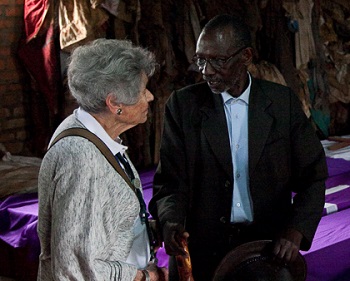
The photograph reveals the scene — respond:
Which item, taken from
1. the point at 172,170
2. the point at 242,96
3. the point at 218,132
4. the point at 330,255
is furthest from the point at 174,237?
the point at 330,255

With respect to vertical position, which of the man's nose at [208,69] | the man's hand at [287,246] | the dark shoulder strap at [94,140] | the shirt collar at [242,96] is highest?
the man's nose at [208,69]

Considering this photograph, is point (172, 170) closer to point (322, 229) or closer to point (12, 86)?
point (322, 229)

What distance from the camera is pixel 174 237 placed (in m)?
2.33

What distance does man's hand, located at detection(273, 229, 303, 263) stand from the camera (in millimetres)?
2383

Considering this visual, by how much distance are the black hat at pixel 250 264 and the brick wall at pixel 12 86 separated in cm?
353

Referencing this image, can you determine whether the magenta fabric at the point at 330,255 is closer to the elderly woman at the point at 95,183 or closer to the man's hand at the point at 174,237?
the man's hand at the point at 174,237

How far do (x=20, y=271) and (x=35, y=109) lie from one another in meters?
1.50

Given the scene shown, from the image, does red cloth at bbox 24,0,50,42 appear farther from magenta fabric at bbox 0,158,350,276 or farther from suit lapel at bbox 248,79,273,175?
suit lapel at bbox 248,79,273,175

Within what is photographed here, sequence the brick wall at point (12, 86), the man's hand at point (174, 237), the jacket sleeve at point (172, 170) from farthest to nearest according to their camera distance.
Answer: the brick wall at point (12, 86) → the jacket sleeve at point (172, 170) → the man's hand at point (174, 237)

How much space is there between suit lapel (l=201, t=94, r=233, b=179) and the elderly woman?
1.15ft

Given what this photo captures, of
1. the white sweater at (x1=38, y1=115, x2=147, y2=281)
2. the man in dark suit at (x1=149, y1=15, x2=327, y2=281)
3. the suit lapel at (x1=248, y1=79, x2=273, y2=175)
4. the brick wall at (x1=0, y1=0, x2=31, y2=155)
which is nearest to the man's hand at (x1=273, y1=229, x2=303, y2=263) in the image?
the man in dark suit at (x1=149, y1=15, x2=327, y2=281)

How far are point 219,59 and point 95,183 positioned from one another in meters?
0.77

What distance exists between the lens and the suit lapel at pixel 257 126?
251 cm

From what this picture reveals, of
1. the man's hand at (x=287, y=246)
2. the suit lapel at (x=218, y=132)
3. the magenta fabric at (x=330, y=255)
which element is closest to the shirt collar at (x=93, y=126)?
the suit lapel at (x=218, y=132)
